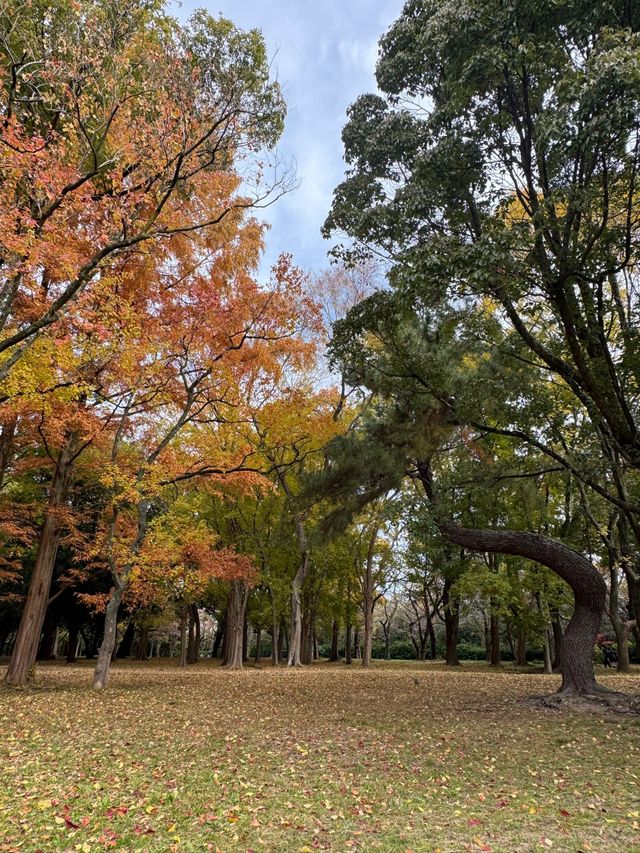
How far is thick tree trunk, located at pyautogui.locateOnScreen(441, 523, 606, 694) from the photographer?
30.0 feet

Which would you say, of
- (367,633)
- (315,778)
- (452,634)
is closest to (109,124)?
(315,778)

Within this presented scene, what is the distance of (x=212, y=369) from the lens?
11383 millimetres

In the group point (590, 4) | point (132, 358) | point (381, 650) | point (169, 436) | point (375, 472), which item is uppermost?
point (590, 4)

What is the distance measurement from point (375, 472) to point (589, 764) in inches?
232

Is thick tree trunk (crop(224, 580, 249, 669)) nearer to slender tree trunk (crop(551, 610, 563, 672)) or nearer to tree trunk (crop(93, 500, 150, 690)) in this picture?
tree trunk (crop(93, 500, 150, 690))

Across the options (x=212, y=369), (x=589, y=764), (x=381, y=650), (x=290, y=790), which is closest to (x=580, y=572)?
(x=589, y=764)

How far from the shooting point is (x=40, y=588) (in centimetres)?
1118

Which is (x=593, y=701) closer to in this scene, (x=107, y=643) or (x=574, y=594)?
(x=574, y=594)

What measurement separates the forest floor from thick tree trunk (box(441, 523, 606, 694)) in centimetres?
102

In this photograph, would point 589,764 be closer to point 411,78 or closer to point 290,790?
point 290,790

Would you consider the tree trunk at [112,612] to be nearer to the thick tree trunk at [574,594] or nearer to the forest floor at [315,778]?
the forest floor at [315,778]

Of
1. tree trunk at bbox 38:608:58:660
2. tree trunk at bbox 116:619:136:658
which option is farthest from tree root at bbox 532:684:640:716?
tree trunk at bbox 116:619:136:658

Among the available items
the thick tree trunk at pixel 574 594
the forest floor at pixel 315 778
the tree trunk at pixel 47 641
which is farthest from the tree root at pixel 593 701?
the tree trunk at pixel 47 641

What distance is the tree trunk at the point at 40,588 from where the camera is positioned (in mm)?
10969
